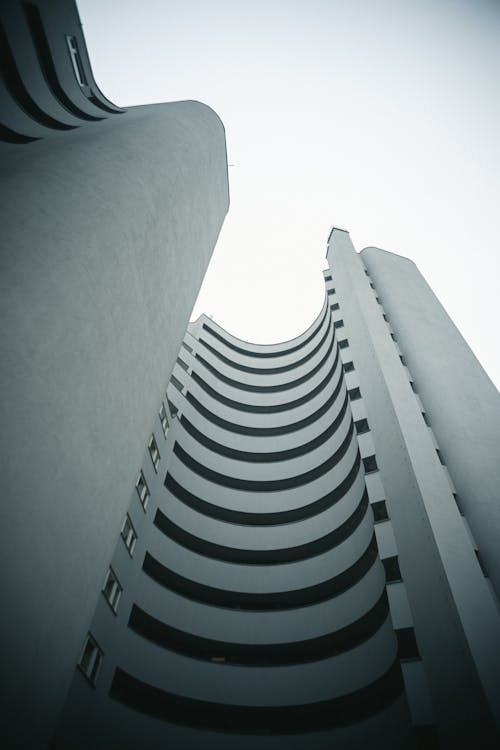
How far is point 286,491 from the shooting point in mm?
24031

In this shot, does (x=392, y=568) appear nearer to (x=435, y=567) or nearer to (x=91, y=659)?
(x=435, y=567)

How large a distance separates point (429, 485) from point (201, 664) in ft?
42.2

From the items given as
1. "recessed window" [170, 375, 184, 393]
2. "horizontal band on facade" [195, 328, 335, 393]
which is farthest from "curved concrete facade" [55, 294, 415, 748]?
"horizontal band on facade" [195, 328, 335, 393]

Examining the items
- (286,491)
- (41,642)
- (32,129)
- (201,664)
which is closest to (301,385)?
(286,491)

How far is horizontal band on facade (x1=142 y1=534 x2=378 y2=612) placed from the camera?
18.6m

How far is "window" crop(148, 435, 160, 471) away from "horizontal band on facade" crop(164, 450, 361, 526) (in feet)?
4.78

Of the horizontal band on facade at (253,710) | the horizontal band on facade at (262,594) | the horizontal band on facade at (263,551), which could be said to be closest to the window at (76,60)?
the horizontal band on facade at (263,551)

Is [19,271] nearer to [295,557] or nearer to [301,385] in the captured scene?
[295,557]

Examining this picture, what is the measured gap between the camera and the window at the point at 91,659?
12875 mm

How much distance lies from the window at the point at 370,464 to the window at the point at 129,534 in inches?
449

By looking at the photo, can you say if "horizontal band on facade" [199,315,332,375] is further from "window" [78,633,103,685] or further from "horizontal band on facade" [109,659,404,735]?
"window" [78,633,103,685]

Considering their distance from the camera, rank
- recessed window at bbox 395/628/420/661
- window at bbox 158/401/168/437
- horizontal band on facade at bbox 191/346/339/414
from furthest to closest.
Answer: horizontal band on facade at bbox 191/346/339/414 < window at bbox 158/401/168/437 < recessed window at bbox 395/628/420/661

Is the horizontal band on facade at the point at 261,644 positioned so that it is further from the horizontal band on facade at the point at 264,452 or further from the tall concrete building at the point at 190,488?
the horizontal band on facade at the point at 264,452

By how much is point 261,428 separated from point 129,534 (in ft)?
45.3
